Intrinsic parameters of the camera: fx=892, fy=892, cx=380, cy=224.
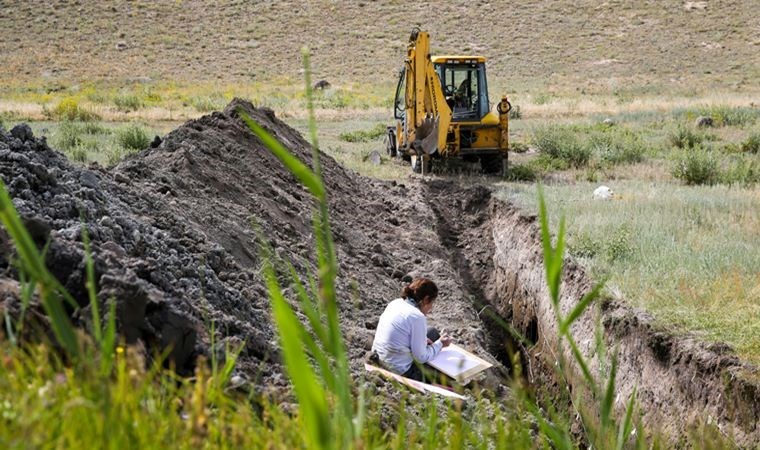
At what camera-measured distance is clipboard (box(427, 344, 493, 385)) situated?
733 centimetres

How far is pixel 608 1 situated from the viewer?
61.9 m

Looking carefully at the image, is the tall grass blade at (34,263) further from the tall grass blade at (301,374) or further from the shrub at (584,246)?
the shrub at (584,246)

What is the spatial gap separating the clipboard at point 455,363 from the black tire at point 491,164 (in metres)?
11.1

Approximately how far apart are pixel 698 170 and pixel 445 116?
Answer: 16.8 feet

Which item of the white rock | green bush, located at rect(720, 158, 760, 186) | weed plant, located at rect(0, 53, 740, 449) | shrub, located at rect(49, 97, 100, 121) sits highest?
weed plant, located at rect(0, 53, 740, 449)

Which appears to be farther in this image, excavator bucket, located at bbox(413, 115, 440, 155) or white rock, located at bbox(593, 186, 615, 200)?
excavator bucket, located at bbox(413, 115, 440, 155)

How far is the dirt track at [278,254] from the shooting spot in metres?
5.18

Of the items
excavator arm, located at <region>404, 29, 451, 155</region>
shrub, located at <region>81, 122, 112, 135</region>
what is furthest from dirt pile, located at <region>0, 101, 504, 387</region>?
shrub, located at <region>81, 122, 112, 135</region>

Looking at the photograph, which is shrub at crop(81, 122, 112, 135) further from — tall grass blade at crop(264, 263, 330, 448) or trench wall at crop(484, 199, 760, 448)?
tall grass blade at crop(264, 263, 330, 448)

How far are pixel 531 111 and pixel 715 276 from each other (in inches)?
1047

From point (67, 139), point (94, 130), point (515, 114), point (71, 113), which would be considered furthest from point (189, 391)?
point (515, 114)

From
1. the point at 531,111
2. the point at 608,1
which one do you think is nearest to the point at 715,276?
the point at 531,111

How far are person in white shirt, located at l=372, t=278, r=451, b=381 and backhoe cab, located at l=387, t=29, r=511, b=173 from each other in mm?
9775

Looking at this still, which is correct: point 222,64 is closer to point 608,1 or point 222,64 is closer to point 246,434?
point 608,1
